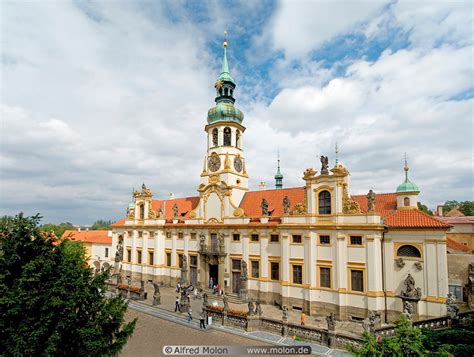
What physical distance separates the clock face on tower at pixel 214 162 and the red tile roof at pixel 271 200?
17.1 ft

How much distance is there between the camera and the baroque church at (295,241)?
2338cm

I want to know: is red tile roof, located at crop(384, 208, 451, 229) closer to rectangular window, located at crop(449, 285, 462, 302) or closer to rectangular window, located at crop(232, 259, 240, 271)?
rectangular window, located at crop(449, 285, 462, 302)

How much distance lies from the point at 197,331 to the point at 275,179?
31.0m

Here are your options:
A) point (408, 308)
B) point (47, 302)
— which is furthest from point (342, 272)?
point (47, 302)

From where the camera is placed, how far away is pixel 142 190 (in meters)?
43.1

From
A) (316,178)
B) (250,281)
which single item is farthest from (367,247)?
(250,281)

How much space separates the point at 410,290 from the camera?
22.0 metres

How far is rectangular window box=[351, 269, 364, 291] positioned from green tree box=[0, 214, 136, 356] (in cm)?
1952

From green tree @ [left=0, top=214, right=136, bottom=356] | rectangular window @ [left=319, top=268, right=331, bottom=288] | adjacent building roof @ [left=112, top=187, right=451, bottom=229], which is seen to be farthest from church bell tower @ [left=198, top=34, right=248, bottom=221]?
green tree @ [left=0, top=214, right=136, bottom=356]

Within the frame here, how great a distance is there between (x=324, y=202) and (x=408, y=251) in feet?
25.2

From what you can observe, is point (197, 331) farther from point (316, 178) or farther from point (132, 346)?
point (316, 178)

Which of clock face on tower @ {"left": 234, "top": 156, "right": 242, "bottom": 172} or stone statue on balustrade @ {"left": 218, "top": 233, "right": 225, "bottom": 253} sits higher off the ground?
clock face on tower @ {"left": 234, "top": 156, "right": 242, "bottom": 172}

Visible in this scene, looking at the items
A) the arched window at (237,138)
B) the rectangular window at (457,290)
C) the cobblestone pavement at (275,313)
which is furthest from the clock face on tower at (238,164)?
the rectangular window at (457,290)

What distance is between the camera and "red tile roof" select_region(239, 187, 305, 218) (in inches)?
1288
